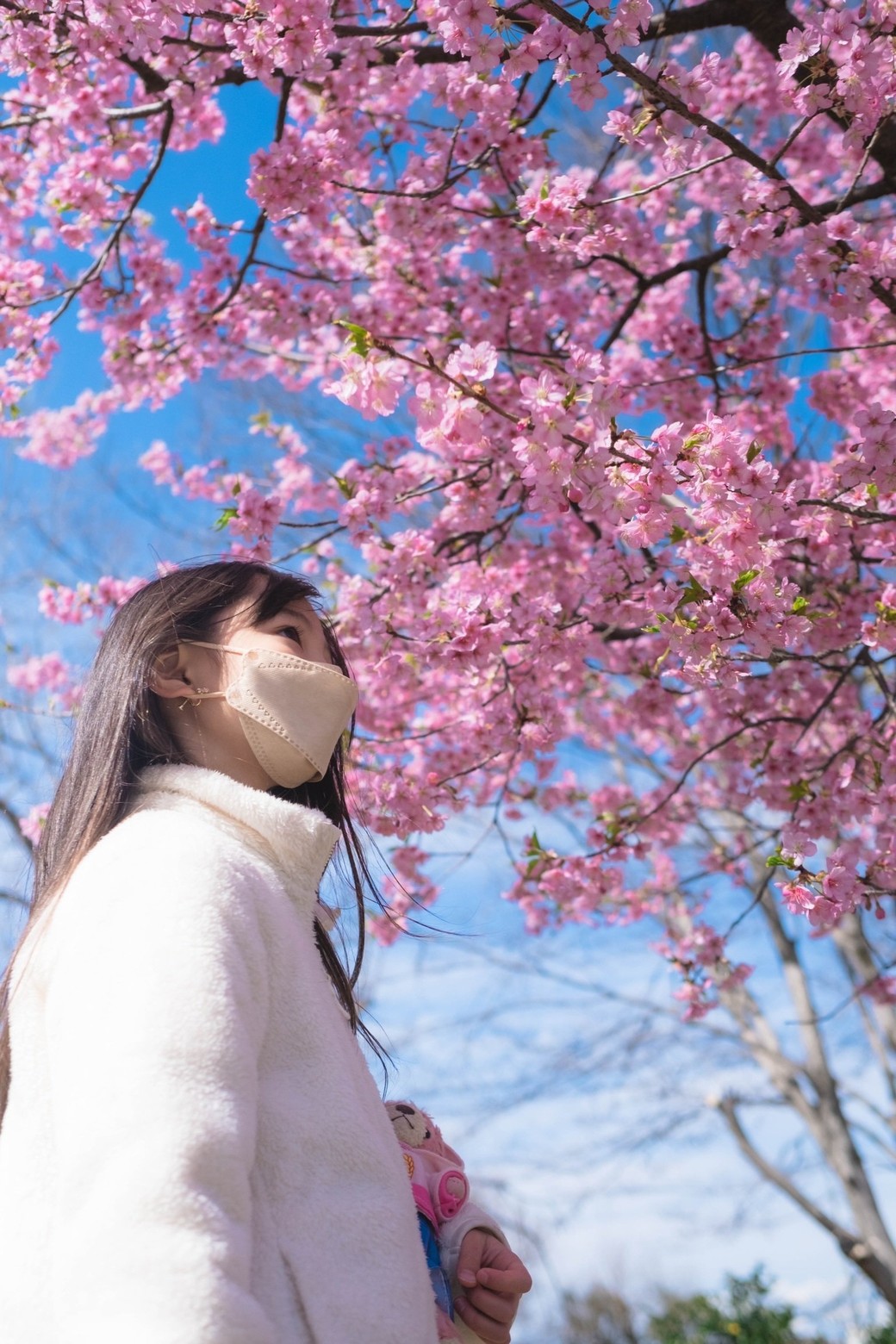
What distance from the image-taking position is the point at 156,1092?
1212mm

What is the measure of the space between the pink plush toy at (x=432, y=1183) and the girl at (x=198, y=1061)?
4 cm

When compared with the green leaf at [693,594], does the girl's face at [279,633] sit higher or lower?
lower

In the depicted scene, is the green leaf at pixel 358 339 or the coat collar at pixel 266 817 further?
the green leaf at pixel 358 339

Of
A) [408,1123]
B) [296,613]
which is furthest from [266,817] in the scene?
[408,1123]

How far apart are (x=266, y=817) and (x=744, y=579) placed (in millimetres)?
1513

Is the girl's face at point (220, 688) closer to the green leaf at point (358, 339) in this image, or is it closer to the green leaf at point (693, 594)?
the green leaf at point (358, 339)

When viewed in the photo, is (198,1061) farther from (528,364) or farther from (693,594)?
(528,364)

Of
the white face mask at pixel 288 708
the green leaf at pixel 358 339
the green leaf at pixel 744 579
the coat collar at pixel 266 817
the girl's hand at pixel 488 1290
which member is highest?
the green leaf at pixel 358 339

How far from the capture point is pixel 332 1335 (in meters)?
1.24

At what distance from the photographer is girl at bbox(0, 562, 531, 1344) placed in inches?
45.4

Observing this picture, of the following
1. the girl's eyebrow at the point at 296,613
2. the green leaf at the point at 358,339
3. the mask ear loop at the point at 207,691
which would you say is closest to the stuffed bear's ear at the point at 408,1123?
the mask ear loop at the point at 207,691

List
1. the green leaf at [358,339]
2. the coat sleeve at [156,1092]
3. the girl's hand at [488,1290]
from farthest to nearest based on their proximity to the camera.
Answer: the green leaf at [358,339]
the girl's hand at [488,1290]
the coat sleeve at [156,1092]

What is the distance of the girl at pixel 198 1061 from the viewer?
1.15 meters

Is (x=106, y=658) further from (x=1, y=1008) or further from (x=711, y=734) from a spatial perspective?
(x=711, y=734)
